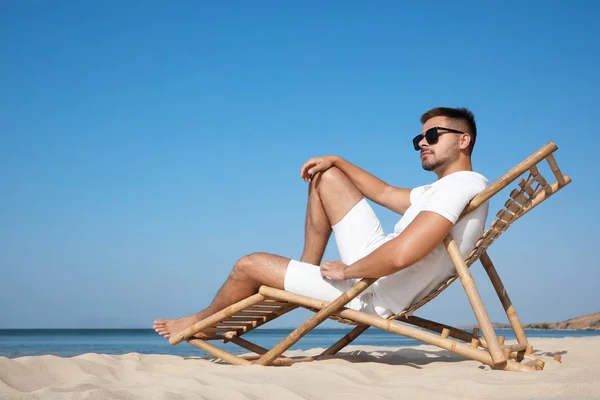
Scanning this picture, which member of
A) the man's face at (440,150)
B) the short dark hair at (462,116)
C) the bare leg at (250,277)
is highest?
the short dark hair at (462,116)

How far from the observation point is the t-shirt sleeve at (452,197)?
3.14 m

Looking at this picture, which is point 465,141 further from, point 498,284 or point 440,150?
point 498,284

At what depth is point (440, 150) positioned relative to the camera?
12.1 feet

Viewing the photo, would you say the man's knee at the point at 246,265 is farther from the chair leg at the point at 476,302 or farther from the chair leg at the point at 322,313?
the chair leg at the point at 476,302

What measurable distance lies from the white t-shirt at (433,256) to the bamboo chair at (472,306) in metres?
0.06

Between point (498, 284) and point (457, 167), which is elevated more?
point (457, 167)

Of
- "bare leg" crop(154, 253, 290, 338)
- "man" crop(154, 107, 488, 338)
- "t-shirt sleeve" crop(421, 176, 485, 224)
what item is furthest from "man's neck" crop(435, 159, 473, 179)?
"bare leg" crop(154, 253, 290, 338)

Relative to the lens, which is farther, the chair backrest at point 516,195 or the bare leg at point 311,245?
the bare leg at point 311,245

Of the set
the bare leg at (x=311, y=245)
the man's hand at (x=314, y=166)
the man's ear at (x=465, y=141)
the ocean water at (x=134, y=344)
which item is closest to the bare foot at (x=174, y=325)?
the bare leg at (x=311, y=245)

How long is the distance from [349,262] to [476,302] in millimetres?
872

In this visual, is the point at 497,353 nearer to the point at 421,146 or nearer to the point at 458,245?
the point at 458,245

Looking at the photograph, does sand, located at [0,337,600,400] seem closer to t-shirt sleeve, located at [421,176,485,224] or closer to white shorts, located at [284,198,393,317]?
white shorts, located at [284,198,393,317]

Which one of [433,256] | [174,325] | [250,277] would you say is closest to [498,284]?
[433,256]

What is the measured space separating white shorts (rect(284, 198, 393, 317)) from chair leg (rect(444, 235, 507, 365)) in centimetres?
50
